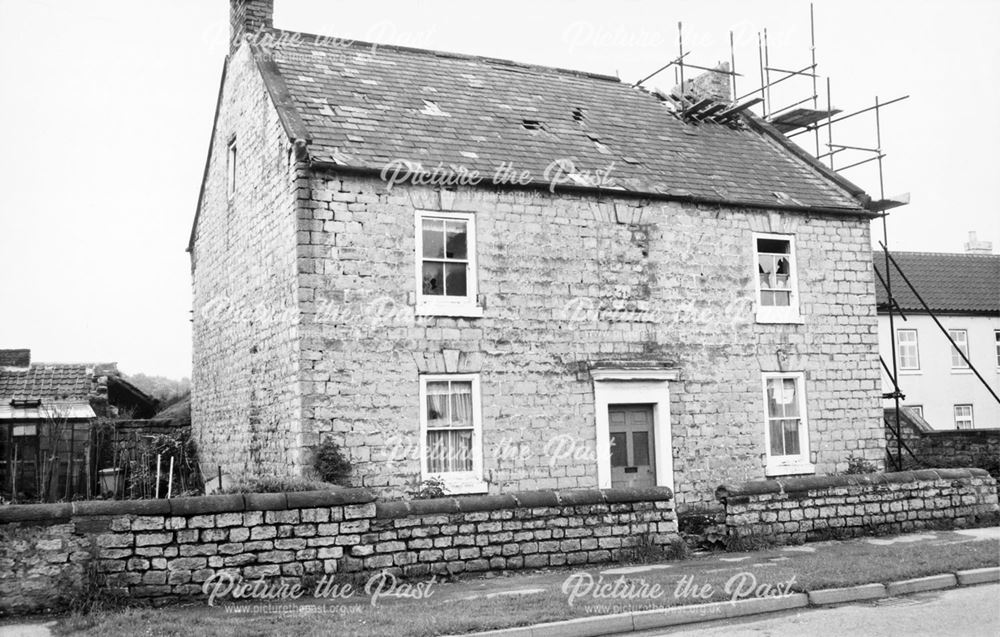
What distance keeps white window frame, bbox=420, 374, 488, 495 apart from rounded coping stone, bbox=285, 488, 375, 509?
363 cm

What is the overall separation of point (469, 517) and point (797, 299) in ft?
30.6

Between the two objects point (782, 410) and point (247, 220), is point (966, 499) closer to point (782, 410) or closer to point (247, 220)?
point (782, 410)

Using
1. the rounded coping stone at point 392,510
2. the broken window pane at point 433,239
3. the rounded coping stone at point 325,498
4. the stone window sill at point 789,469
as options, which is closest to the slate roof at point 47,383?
the broken window pane at point 433,239

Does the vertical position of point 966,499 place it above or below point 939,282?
below

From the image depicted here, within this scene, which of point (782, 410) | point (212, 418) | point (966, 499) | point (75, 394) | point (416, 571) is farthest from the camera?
point (75, 394)

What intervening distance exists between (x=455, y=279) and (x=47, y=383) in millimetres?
10989

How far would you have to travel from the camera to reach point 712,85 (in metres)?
22.8

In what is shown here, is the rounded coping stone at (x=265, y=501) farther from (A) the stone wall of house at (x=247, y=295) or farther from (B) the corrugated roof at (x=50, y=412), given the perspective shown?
(B) the corrugated roof at (x=50, y=412)

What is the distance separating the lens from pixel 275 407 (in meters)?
15.7

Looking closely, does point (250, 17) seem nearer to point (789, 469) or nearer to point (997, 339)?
point (789, 469)

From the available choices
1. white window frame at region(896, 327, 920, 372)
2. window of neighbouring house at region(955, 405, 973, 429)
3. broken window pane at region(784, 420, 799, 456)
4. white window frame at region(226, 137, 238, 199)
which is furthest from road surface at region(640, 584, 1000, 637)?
window of neighbouring house at region(955, 405, 973, 429)

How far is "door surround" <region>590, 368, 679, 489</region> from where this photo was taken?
16.4 metres

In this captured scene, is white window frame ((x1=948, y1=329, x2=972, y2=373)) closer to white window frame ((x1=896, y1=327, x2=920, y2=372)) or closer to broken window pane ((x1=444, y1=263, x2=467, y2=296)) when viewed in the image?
white window frame ((x1=896, y1=327, x2=920, y2=372))

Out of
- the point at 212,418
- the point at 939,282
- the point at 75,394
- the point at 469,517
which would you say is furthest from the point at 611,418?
the point at 939,282
